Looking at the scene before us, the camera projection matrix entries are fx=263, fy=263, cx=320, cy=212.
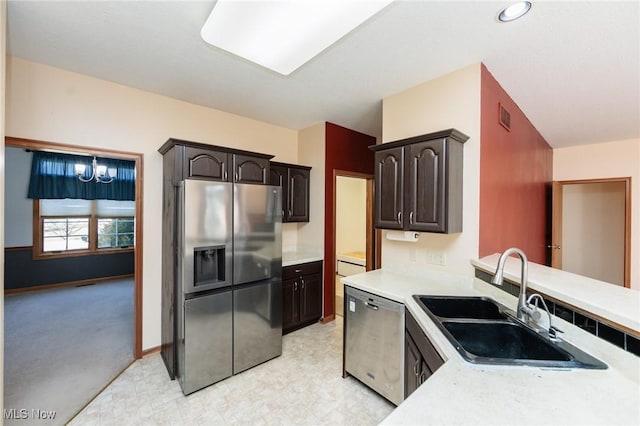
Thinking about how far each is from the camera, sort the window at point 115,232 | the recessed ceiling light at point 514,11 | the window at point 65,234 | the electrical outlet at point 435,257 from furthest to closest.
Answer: the window at point 115,232 → the window at point 65,234 → the electrical outlet at point 435,257 → the recessed ceiling light at point 514,11

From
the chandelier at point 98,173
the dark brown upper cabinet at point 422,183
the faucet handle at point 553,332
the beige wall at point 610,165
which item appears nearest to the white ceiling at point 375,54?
the dark brown upper cabinet at point 422,183

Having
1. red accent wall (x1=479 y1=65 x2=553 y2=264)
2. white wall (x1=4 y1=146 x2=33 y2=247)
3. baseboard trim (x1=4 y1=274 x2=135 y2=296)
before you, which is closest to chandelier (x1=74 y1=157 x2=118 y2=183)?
white wall (x1=4 y1=146 x2=33 y2=247)

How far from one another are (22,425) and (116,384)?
1.82ft

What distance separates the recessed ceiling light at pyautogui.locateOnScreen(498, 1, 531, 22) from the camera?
1504mm

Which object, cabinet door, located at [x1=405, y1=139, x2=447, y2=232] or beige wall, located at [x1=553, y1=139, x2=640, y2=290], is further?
beige wall, located at [x1=553, y1=139, x2=640, y2=290]

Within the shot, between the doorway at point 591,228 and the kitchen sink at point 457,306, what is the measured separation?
140 inches

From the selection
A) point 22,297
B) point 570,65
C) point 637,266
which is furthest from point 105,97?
point 637,266

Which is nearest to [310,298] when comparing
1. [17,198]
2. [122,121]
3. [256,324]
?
[256,324]

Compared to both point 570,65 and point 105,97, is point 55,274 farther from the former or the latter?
point 570,65

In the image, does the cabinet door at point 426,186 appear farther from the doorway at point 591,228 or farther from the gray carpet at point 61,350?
the doorway at point 591,228

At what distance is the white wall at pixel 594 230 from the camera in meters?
4.37

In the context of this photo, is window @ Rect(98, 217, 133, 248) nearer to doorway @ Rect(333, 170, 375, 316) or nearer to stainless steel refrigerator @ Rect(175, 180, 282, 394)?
doorway @ Rect(333, 170, 375, 316)

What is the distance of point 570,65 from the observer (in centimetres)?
211

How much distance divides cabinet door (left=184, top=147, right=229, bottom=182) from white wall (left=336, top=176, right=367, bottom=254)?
123 inches
